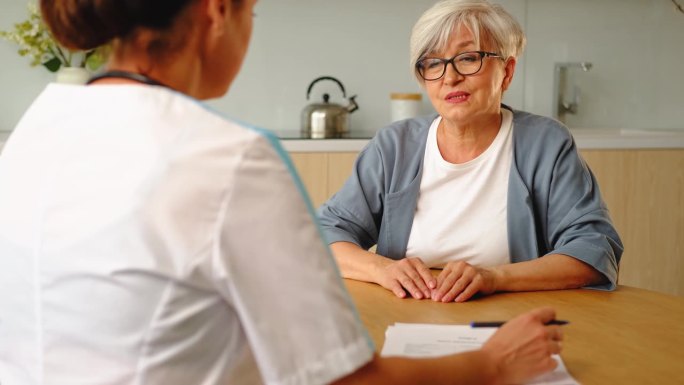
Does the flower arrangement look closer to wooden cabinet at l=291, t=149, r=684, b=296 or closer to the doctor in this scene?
wooden cabinet at l=291, t=149, r=684, b=296

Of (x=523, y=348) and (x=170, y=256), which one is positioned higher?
(x=170, y=256)

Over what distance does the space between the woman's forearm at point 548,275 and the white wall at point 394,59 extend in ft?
7.64

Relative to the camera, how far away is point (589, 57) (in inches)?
166

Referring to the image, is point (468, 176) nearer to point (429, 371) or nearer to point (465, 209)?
point (465, 209)

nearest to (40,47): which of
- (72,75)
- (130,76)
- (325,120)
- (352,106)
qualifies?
(72,75)

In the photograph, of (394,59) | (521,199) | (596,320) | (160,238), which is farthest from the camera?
(394,59)

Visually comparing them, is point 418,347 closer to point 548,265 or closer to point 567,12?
point 548,265

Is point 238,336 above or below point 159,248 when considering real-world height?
below

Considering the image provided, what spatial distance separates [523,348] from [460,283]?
0.51m

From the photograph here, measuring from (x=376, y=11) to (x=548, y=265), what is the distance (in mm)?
2460

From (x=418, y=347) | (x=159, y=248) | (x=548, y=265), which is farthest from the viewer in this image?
(x=548, y=265)

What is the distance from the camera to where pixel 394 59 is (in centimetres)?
404

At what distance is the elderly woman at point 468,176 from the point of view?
197cm

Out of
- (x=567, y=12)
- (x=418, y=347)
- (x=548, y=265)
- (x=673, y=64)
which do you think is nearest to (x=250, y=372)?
(x=418, y=347)
